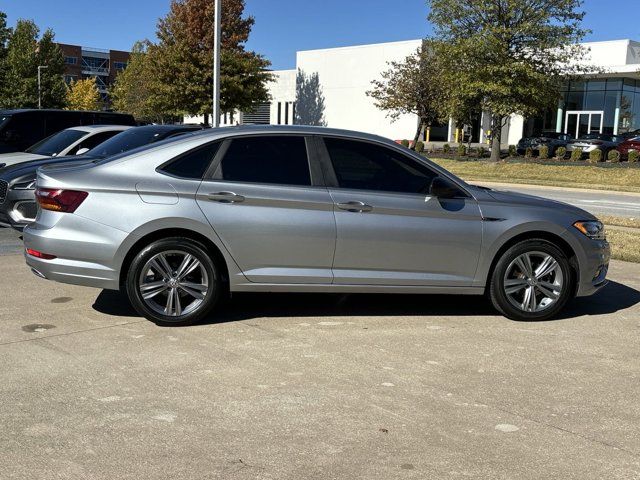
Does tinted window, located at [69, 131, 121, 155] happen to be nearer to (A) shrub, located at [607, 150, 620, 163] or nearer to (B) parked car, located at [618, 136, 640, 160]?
(A) shrub, located at [607, 150, 620, 163]

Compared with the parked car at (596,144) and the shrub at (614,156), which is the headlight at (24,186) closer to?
the shrub at (614,156)

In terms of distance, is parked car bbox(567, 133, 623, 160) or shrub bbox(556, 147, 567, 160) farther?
shrub bbox(556, 147, 567, 160)

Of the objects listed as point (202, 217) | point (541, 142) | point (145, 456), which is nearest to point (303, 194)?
point (202, 217)

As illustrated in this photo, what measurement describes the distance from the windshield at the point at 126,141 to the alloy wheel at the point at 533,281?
6.13m

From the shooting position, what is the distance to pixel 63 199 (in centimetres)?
561

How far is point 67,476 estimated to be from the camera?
3.26 m

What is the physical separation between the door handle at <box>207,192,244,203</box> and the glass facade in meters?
44.1

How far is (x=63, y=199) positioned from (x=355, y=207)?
238 cm

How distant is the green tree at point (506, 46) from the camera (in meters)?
30.6

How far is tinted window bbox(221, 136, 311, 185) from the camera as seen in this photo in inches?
229

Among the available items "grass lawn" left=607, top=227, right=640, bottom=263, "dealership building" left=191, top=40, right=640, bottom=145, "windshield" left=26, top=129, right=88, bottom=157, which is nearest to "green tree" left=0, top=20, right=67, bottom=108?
"dealership building" left=191, top=40, right=640, bottom=145

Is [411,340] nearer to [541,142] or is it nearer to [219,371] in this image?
[219,371]

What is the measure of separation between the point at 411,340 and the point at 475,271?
96 cm

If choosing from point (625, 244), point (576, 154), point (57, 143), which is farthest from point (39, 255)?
point (576, 154)
